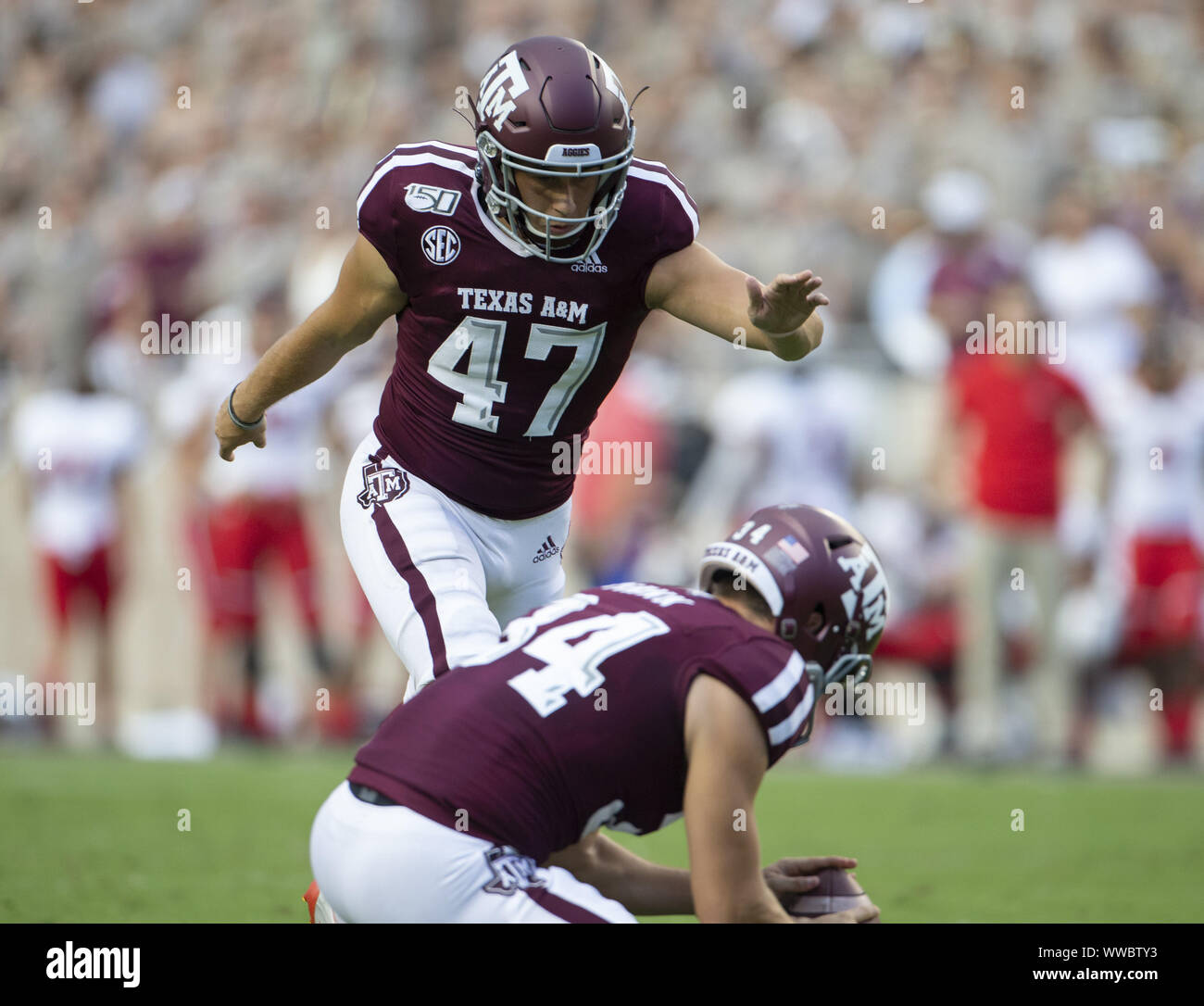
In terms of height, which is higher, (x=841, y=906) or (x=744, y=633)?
(x=744, y=633)

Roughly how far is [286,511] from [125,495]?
1.24 meters

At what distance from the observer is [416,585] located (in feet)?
15.8

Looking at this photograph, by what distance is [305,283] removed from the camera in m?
12.0

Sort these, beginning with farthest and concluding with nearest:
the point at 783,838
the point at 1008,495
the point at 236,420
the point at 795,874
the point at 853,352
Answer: the point at 853,352 < the point at 1008,495 < the point at 783,838 < the point at 236,420 < the point at 795,874

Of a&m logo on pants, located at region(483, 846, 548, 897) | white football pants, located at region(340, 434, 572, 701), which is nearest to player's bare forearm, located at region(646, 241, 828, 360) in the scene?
white football pants, located at region(340, 434, 572, 701)

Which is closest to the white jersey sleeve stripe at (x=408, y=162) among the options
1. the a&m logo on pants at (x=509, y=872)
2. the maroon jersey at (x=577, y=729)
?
the maroon jersey at (x=577, y=729)

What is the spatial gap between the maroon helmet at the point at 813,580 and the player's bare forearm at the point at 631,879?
735 mm

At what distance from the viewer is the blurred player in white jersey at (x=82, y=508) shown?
35.7 ft

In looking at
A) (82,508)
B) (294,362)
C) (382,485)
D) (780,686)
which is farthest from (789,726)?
(82,508)

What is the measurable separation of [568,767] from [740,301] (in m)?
1.63

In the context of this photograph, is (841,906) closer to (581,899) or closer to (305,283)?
(581,899)

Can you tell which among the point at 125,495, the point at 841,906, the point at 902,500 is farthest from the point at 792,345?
the point at 125,495

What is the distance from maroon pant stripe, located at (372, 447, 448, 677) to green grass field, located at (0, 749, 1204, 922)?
1.41 m

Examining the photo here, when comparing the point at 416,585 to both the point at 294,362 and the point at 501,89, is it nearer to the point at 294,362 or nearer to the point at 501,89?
the point at 294,362
